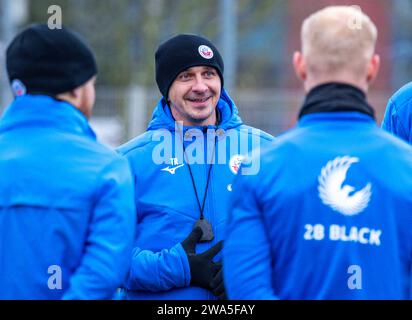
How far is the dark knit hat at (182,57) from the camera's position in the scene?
5066mm

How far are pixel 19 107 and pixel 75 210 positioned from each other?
1.60ft

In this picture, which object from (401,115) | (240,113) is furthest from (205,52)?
(240,113)

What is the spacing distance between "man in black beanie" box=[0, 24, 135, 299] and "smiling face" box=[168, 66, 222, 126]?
133cm

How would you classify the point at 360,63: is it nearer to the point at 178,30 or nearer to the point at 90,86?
the point at 90,86

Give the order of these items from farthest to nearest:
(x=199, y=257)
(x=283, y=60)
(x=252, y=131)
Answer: (x=283, y=60), (x=252, y=131), (x=199, y=257)

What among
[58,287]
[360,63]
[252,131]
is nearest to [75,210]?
[58,287]

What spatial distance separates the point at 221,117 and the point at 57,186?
1.70 meters

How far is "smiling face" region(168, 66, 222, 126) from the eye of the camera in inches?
197

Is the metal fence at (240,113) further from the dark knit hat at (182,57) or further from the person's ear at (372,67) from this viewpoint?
the person's ear at (372,67)

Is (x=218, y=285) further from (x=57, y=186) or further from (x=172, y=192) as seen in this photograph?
(x=57, y=186)

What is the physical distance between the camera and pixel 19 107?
3697 mm

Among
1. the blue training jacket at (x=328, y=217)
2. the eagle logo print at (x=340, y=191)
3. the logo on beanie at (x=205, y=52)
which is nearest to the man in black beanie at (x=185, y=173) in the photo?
the logo on beanie at (x=205, y=52)

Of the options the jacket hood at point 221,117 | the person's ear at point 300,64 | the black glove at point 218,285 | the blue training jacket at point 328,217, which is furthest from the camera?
the jacket hood at point 221,117

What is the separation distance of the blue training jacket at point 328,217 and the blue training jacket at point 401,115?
198cm
